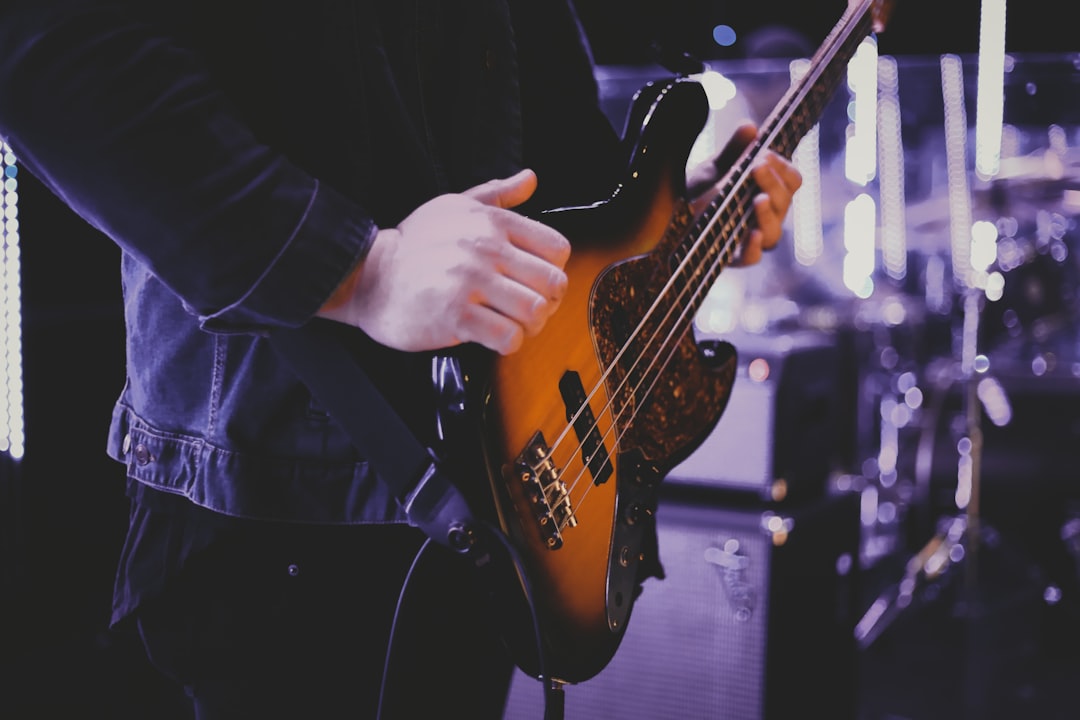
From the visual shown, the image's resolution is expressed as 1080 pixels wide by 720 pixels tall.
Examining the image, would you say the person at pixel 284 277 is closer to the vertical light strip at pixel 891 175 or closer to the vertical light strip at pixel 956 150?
the vertical light strip at pixel 956 150

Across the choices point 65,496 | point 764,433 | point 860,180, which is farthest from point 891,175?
point 65,496

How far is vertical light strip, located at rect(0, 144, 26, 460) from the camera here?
2.26m

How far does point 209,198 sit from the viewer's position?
22.6 inches

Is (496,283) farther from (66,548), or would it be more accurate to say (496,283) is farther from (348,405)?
(66,548)

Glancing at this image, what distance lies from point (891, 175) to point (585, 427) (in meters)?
5.46

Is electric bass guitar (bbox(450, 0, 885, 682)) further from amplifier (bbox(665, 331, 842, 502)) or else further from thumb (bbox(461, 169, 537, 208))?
amplifier (bbox(665, 331, 842, 502))

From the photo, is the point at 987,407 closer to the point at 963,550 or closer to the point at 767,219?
the point at 963,550

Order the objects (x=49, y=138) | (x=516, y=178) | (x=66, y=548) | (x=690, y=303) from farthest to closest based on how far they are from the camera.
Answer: (x=66, y=548)
(x=690, y=303)
(x=516, y=178)
(x=49, y=138)

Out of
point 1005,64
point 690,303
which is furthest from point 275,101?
point 1005,64

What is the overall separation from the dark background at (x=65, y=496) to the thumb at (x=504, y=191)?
1847 mm

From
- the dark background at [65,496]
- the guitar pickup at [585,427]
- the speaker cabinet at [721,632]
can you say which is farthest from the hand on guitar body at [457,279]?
the dark background at [65,496]

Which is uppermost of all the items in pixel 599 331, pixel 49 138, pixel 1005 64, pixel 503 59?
pixel 1005 64

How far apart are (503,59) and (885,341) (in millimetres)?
4292

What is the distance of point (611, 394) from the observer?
918 millimetres
